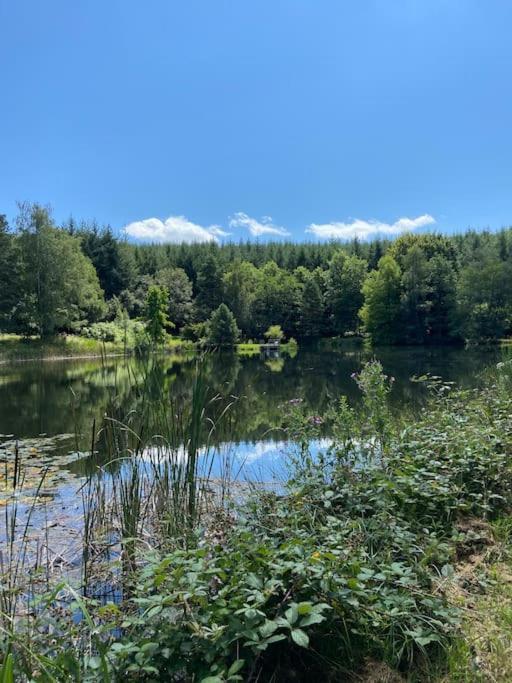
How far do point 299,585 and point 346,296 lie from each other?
149 feet

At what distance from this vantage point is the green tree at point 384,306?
38375 millimetres

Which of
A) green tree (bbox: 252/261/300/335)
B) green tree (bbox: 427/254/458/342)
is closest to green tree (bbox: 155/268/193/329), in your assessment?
green tree (bbox: 252/261/300/335)

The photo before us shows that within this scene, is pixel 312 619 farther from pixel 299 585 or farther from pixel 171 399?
pixel 171 399

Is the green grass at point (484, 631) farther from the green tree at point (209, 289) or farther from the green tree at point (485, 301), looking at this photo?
the green tree at point (209, 289)

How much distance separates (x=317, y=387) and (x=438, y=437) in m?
10.8

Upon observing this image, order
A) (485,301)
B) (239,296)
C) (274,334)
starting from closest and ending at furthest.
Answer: (485,301), (274,334), (239,296)

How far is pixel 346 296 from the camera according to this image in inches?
1806

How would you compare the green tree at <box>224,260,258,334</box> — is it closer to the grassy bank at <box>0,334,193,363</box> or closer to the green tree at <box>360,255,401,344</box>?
the green tree at <box>360,255,401,344</box>

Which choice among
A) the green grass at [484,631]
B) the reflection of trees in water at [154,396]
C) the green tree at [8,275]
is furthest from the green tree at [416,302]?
the green grass at [484,631]

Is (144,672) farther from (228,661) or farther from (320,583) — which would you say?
(320,583)

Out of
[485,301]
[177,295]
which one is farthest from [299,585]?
[177,295]

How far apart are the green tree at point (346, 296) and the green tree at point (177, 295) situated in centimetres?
1340

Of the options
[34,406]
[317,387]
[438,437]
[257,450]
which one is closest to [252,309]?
[317,387]

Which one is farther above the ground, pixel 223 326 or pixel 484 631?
pixel 223 326
